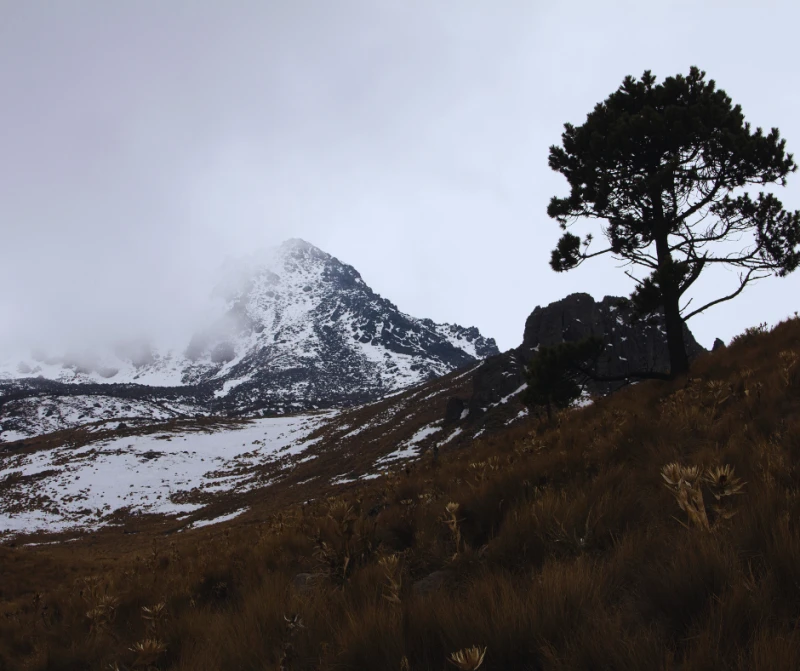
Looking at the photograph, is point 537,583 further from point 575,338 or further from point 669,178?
point 575,338

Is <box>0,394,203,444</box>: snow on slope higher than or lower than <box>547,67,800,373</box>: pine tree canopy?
higher

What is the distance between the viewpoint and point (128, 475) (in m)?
57.4

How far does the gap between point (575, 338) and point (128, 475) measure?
5716cm

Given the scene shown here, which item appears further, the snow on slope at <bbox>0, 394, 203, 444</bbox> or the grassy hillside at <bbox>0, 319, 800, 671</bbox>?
the snow on slope at <bbox>0, 394, 203, 444</bbox>

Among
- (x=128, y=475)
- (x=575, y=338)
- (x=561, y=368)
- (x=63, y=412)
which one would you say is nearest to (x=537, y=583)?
(x=561, y=368)

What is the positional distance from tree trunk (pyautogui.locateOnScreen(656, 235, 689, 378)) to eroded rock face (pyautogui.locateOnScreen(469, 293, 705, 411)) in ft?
108

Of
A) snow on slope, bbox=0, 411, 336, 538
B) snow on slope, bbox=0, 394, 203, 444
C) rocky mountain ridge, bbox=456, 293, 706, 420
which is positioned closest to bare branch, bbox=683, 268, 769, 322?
rocky mountain ridge, bbox=456, 293, 706, 420

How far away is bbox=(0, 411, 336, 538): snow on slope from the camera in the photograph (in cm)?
4688

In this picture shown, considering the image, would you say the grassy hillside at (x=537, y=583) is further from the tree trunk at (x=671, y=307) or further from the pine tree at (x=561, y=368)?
the pine tree at (x=561, y=368)

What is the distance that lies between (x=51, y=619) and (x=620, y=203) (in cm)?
1228

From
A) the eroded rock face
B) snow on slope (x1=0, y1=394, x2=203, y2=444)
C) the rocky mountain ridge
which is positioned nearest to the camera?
the rocky mountain ridge

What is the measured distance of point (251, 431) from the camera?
83625mm

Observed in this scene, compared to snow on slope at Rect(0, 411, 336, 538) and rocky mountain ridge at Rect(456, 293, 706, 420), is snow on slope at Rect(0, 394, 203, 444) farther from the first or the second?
rocky mountain ridge at Rect(456, 293, 706, 420)

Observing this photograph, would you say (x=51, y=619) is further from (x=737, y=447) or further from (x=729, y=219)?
(x=729, y=219)
